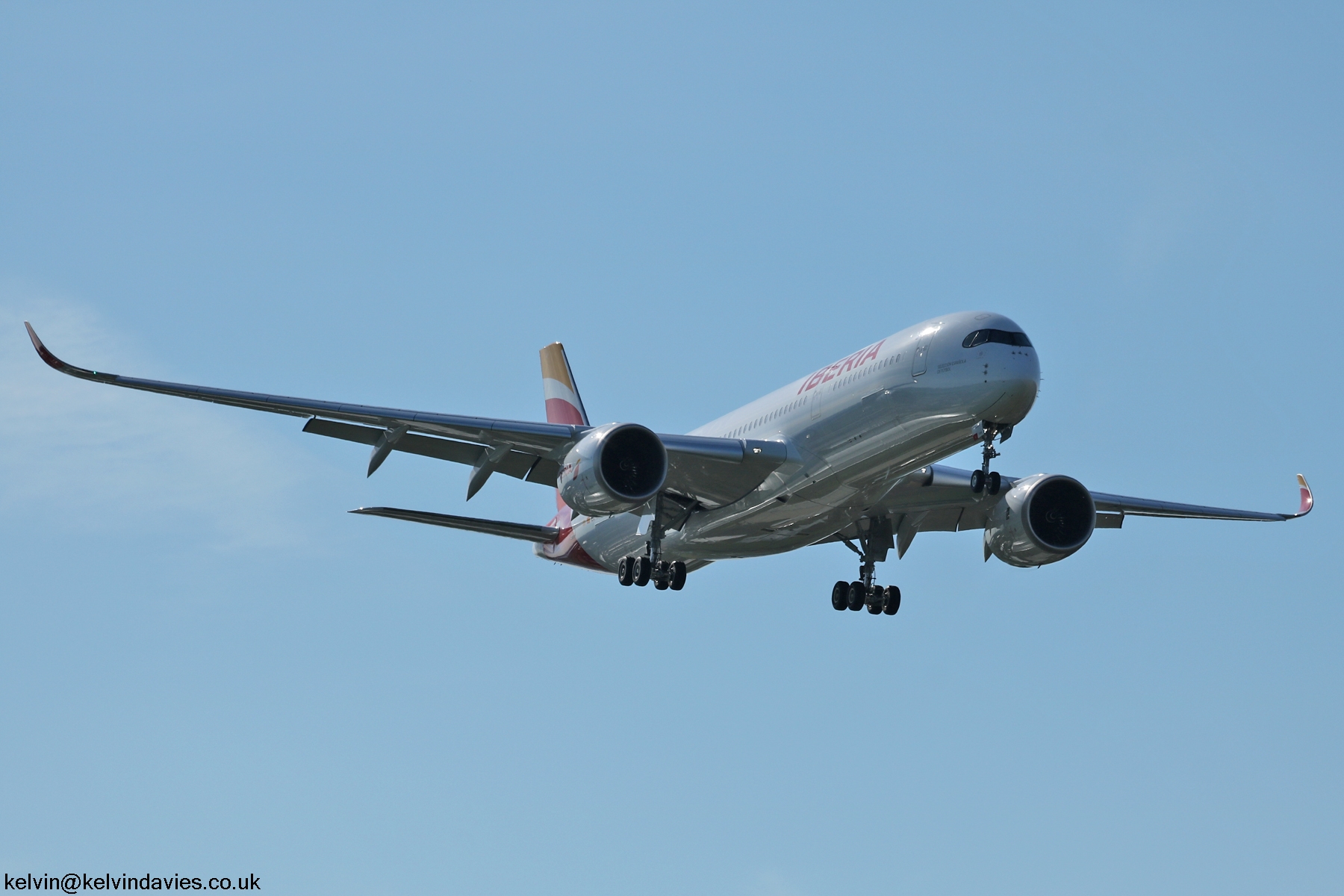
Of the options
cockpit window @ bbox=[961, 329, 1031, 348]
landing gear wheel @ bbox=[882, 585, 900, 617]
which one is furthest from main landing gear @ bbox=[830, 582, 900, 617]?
cockpit window @ bbox=[961, 329, 1031, 348]

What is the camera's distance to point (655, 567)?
32938 mm

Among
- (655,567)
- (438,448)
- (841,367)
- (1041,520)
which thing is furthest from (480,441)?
(1041,520)

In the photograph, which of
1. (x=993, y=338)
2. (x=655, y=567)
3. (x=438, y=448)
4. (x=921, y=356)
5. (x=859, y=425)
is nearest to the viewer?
(x=993, y=338)

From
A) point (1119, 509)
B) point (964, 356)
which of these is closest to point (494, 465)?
point (964, 356)

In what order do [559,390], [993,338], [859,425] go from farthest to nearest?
[559,390] < [859,425] < [993,338]

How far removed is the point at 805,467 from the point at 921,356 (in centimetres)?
352

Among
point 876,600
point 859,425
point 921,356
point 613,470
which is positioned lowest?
point 876,600

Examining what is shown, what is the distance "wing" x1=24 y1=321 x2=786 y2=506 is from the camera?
96.0 feet

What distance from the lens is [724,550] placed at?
33438mm

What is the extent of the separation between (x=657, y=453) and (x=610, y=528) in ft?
18.2

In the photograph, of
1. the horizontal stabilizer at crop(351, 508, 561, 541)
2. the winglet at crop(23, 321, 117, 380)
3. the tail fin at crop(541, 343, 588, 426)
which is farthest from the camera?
the tail fin at crop(541, 343, 588, 426)

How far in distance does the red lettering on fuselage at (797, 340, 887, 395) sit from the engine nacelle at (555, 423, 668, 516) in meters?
3.12

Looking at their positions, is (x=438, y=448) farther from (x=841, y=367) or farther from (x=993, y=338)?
(x=993, y=338)

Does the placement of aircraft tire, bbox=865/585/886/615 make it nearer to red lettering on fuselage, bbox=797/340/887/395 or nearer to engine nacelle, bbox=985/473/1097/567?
engine nacelle, bbox=985/473/1097/567
